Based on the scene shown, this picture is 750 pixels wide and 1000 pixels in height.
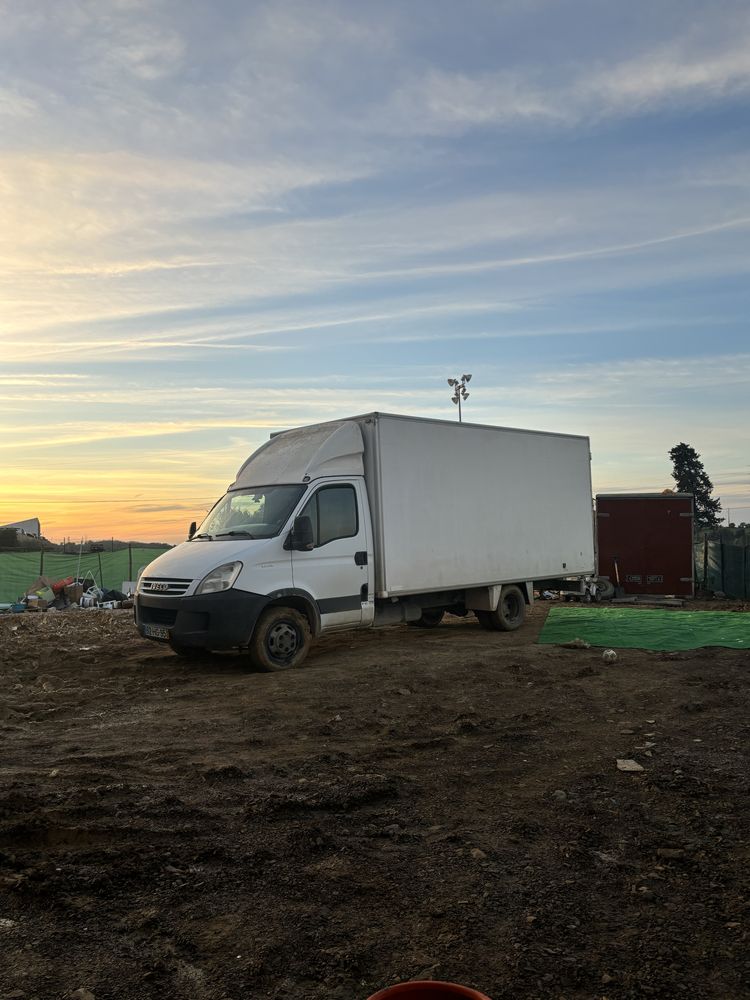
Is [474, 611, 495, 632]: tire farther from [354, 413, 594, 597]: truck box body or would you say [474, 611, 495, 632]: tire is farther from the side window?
the side window

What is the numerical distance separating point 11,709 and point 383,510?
18.0ft

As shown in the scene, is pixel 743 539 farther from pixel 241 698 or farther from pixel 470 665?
pixel 241 698

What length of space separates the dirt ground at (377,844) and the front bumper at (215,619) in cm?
118

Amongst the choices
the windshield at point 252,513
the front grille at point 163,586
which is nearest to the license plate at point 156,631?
the front grille at point 163,586

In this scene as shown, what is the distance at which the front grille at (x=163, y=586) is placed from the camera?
34.1ft

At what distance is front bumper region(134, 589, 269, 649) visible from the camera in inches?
397

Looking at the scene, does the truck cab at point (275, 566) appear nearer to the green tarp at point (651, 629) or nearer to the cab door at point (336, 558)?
the cab door at point (336, 558)

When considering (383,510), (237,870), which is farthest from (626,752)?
(383,510)

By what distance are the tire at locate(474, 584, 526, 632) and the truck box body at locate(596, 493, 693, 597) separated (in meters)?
10.1

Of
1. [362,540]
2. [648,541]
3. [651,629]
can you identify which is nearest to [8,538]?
[648,541]

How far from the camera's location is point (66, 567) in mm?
26844

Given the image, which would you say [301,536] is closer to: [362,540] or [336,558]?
[336,558]

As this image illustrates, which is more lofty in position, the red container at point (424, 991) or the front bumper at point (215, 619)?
the front bumper at point (215, 619)

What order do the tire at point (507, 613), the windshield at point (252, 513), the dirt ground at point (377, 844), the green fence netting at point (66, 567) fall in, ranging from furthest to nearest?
the green fence netting at point (66, 567)
the tire at point (507, 613)
the windshield at point (252, 513)
the dirt ground at point (377, 844)
